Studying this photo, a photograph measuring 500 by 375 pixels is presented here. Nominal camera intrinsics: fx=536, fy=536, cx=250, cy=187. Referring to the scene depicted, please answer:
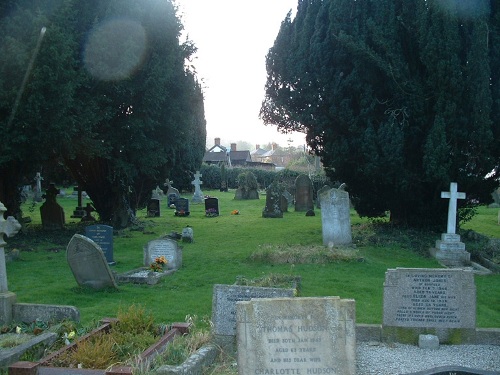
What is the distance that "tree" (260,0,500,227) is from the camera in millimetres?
14789

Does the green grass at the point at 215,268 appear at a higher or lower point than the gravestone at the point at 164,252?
lower

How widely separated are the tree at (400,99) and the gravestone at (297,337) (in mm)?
10932

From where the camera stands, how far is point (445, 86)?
48.8 ft

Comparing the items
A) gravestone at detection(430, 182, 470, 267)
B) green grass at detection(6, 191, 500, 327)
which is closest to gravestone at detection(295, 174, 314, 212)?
green grass at detection(6, 191, 500, 327)

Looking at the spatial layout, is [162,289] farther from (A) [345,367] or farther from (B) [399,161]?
(B) [399,161]

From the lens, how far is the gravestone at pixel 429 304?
25.0 ft

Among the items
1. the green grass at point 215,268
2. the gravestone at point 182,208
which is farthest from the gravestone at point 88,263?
the gravestone at point 182,208

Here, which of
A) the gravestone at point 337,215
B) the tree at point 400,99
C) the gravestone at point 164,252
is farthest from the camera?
the gravestone at point 337,215

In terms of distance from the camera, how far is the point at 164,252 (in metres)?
13.0

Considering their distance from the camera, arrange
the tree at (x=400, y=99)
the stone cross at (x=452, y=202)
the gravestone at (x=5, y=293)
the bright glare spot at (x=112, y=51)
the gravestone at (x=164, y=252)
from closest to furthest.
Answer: the gravestone at (x=5, y=293) → the gravestone at (x=164, y=252) → the stone cross at (x=452, y=202) → the tree at (x=400, y=99) → the bright glare spot at (x=112, y=51)

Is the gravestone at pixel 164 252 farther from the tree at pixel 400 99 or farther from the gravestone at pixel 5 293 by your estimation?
the tree at pixel 400 99

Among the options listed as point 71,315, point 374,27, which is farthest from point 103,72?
point 71,315

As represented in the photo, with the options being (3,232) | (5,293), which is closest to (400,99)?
(3,232)

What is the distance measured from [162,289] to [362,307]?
411 cm
